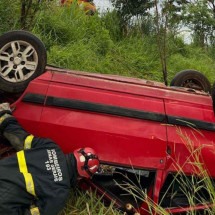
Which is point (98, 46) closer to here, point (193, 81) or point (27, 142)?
point (193, 81)

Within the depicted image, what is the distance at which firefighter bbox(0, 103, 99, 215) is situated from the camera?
9.38ft

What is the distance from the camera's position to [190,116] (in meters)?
3.40

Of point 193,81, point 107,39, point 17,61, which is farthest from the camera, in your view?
point 107,39

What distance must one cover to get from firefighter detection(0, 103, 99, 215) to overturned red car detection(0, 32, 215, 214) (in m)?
0.16

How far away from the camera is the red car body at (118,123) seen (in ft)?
10.6

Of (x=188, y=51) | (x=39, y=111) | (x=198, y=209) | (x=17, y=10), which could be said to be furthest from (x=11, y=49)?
(x=188, y=51)

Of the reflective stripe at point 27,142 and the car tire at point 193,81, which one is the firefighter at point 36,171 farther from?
the car tire at point 193,81

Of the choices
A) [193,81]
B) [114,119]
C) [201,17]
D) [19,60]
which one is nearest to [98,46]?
[193,81]

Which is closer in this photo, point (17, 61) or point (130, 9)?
point (17, 61)

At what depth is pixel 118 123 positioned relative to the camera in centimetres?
327

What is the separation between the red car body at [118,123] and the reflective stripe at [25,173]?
31 cm

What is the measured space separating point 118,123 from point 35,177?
2.50ft

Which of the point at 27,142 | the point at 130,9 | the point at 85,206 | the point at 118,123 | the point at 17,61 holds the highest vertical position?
the point at 130,9

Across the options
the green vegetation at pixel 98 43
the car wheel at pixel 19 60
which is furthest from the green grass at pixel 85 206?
the green vegetation at pixel 98 43
